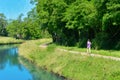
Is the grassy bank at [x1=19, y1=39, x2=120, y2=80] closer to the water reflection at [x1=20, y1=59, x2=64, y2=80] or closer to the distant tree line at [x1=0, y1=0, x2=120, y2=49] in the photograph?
the water reflection at [x1=20, y1=59, x2=64, y2=80]

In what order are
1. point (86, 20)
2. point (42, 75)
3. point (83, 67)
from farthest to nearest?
point (86, 20) < point (42, 75) < point (83, 67)

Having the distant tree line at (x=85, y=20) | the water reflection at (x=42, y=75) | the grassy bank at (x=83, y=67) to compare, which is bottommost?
the water reflection at (x=42, y=75)

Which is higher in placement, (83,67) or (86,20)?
(86,20)

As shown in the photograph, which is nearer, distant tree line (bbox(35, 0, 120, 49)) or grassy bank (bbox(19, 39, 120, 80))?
grassy bank (bbox(19, 39, 120, 80))

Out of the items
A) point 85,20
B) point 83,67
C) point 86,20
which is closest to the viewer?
point 83,67

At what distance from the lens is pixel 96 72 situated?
30.9 metres

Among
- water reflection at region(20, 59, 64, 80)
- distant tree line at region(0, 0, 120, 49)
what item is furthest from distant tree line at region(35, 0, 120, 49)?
water reflection at region(20, 59, 64, 80)

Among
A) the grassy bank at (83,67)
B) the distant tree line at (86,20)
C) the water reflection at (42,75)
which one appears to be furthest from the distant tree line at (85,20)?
the water reflection at (42,75)

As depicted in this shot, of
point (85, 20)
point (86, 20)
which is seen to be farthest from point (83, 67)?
point (85, 20)

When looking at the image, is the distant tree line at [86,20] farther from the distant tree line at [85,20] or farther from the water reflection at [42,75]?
the water reflection at [42,75]

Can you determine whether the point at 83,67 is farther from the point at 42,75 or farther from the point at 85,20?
the point at 85,20

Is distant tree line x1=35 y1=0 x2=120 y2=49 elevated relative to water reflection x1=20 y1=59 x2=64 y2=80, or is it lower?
elevated

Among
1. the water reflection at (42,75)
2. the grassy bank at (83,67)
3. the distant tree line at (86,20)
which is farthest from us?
the distant tree line at (86,20)

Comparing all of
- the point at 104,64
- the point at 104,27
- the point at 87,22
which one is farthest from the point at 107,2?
the point at 104,64
